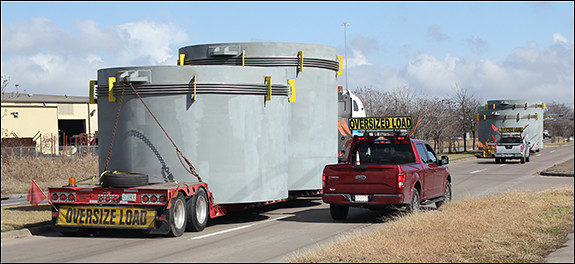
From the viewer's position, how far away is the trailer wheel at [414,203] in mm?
15547

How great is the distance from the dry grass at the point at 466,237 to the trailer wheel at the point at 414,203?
2.03 feet

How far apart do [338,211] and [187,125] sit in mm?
3932

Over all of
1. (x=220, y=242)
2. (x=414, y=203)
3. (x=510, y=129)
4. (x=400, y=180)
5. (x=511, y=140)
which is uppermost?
(x=510, y=129)

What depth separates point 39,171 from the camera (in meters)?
30.0

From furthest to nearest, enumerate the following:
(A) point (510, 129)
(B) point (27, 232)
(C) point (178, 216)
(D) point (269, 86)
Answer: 1. (A) point (510, 129)
2. (D) point (269, 86)
3. (B) point (27, 232)
4. (C) point (178, 216)

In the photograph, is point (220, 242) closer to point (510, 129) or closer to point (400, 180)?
point (400, 180)

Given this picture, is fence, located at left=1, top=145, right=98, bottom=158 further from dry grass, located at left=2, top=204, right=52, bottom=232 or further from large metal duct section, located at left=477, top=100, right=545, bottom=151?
large metal duct section, located at left=477, top=100, right=545, bottom=151

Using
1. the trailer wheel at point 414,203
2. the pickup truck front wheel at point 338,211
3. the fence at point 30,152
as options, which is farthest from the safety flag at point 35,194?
the fence at point 30,152

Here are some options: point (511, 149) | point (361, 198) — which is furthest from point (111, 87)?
point (511, 149)

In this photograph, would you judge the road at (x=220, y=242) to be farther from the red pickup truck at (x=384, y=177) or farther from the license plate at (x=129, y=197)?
the license plate at (x=129, y=197)

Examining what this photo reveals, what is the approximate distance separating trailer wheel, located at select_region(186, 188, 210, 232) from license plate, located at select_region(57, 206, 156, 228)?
87cm

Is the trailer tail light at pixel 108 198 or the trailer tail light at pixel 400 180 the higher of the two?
the trailer tail light at pixel 400 180

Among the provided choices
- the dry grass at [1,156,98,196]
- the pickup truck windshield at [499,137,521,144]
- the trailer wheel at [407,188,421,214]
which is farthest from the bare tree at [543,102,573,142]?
the trailer wheel at [407,188,421,214]

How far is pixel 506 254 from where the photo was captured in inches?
397
